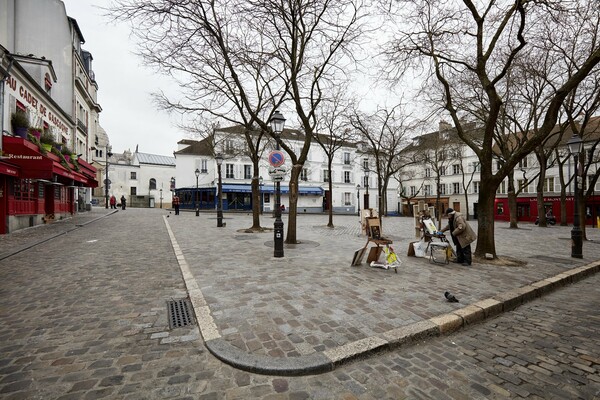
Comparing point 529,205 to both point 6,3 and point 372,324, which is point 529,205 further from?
point 6,3

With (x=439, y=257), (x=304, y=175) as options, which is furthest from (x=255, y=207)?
(x=304, y=175)

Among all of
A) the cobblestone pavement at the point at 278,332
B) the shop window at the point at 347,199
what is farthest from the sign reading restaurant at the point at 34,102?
the shop window at the point at 347,199

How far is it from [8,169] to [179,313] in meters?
10.8

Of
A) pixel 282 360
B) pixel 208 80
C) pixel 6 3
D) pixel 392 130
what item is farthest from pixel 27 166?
pixel 392 130

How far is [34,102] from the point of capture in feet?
45.5

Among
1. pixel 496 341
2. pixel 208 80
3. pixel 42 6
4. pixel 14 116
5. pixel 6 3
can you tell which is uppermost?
pixel 42 6

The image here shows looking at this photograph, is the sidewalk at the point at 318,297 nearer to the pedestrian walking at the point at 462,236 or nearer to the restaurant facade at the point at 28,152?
the pedestrian walking at the point at 462,236

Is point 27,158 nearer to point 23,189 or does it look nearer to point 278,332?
point 23,189

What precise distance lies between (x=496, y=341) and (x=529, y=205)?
3772 cm

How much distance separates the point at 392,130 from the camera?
21812mm

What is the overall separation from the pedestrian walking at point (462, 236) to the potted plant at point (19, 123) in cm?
1624

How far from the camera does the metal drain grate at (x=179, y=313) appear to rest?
11.8ft

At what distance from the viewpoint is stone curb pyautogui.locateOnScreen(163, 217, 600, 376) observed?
2.66 m

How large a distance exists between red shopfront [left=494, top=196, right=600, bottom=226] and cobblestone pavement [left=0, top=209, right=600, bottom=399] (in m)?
30.1
